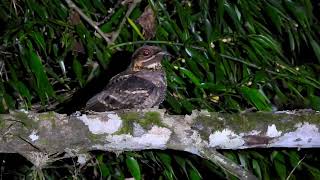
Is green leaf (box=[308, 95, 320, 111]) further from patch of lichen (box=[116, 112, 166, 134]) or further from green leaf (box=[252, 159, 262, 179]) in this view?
patch of lichen (box=[116, 112, 166, 134])

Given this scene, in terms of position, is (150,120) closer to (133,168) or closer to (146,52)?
(133,168)

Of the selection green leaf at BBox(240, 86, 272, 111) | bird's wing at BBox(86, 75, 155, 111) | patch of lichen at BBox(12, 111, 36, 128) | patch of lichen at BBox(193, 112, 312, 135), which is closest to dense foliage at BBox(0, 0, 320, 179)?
green leaf at BBox(240, 86, 272, 111)

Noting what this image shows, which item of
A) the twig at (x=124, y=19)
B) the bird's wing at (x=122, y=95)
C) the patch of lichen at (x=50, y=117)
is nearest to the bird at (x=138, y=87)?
the bird's wing at (x=122, y=95)

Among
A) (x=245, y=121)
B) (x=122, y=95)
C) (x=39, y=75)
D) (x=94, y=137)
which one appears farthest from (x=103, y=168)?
(x=245, y=121)

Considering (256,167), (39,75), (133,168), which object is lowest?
(256,167)

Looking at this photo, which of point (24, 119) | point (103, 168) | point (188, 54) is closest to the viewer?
point (24, 119)

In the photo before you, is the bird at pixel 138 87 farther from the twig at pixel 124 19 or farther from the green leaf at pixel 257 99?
the green leaf at pixel 257 99

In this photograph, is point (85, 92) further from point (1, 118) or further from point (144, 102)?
point (1, 118)

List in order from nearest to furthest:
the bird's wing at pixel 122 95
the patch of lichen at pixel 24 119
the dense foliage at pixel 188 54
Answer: the patch of lichen at pixel 24 119, the bird's wing at pixel 122 95, the dense foliage at pixel 188 54
